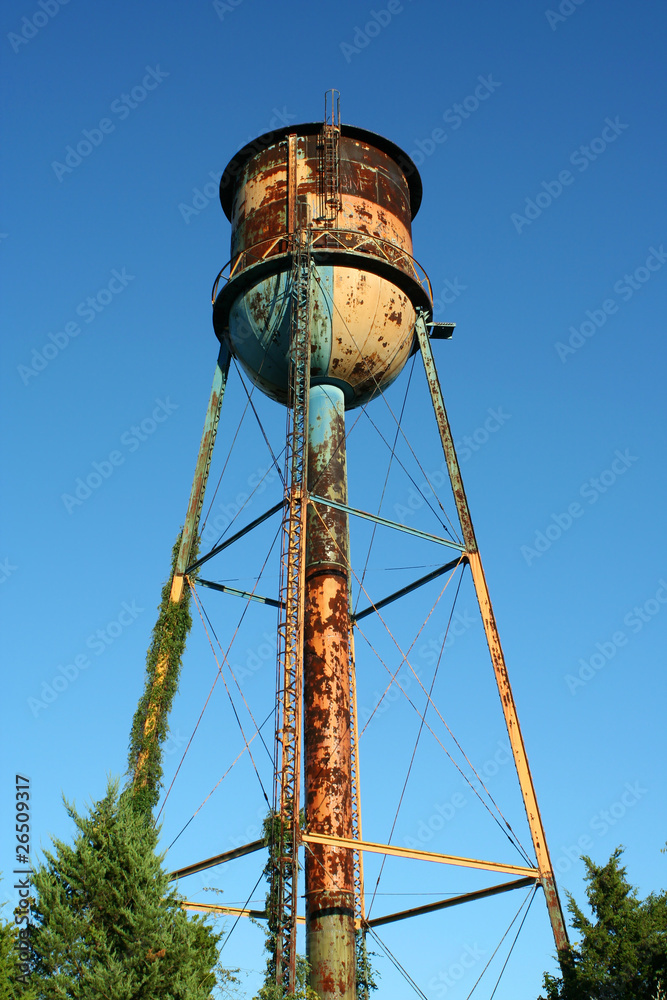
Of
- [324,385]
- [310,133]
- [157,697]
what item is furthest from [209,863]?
[310,133]

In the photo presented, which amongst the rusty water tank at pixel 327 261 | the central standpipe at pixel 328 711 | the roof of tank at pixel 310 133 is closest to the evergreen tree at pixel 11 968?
the central standpipe at pixel 328 711

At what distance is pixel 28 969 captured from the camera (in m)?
12.5

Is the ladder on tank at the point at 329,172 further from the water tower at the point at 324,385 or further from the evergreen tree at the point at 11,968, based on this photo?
the evergreen tree at the point at 11,968

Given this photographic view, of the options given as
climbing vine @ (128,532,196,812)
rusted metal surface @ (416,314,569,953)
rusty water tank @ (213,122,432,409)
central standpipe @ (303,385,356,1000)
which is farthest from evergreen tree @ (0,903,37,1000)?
rusty water tank @ (213,122,432,409)

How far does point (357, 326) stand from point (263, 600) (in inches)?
208

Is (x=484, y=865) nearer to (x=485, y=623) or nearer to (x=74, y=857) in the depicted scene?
(x=485, y=623)

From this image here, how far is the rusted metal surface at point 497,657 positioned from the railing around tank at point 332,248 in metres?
1.25

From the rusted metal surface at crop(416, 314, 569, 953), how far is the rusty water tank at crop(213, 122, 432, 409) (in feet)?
3.24

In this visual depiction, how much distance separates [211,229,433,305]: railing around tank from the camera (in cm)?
1836

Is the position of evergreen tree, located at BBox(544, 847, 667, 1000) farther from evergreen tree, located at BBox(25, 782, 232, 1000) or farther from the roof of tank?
the roof of tank

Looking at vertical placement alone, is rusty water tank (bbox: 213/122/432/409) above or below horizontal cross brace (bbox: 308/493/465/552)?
above

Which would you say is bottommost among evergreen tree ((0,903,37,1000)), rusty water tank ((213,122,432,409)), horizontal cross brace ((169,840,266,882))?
evergreen tree ((0,903,37,1000))

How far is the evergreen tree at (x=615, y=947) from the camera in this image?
1475 cm

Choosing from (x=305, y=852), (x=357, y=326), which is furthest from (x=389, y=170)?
(x=305, y=852)
